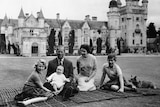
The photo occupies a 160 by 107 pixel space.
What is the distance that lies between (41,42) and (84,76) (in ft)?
139

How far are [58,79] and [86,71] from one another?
5.12 feet

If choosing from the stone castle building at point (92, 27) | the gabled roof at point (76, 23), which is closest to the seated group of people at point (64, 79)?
the stone castle building at point (92, 27)

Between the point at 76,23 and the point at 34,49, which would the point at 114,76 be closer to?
the point at 34,49

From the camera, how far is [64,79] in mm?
8594

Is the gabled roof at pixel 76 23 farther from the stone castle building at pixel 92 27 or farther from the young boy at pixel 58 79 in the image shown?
the young boy at pixel 58 79

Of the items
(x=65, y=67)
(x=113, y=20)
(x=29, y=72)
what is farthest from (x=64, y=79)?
(x=113, y=20)

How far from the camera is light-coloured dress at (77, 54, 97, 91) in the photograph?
9648 millimetres

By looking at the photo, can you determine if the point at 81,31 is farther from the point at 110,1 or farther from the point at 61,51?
the point at 61,51

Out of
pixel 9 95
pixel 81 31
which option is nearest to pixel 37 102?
pixel 9 95

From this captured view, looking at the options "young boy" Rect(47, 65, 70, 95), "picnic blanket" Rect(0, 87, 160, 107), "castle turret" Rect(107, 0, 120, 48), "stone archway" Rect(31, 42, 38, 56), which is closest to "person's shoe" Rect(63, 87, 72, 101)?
"picnic blanket" Rect(0, 87, 160, 107)

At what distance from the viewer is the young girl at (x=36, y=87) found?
777cm

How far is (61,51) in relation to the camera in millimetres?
8930

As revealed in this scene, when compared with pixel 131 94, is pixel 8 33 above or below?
above

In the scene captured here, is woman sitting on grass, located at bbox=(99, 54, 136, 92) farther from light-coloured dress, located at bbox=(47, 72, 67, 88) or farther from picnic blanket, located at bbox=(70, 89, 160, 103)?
light-coloured dress, located at bbox=(47, 72, 67, 88)
